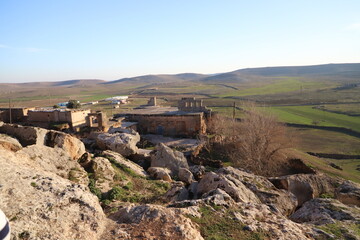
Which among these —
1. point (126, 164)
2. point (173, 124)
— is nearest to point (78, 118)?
point (173, 124)

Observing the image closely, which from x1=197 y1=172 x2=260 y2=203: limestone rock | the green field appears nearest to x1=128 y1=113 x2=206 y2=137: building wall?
x1=197 y1=172 x2=260 y2=203: limestone rock

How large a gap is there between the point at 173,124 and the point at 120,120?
20.8 ft

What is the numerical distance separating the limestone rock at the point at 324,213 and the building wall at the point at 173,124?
18.1 m

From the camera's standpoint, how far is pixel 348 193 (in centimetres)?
1272

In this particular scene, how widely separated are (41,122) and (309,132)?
1506 inches

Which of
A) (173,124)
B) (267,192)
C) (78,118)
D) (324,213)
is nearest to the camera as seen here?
(324,213)

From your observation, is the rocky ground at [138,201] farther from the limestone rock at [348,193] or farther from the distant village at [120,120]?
the distant village at [120,120]

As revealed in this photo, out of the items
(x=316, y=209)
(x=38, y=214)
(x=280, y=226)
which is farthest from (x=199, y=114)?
(x=38, y=214)

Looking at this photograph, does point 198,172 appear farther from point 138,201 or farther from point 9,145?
point 9,145

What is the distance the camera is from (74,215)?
6254 mm

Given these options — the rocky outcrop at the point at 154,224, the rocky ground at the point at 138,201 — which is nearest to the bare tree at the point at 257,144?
the rocky ground at the point at 138,201

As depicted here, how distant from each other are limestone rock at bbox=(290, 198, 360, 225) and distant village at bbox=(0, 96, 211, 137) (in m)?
18.1

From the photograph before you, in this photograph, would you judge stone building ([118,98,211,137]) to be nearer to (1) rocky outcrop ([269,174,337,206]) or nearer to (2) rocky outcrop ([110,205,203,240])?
(1) rocky outcrop ([269,174,337,206])

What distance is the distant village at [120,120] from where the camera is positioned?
25094mm
